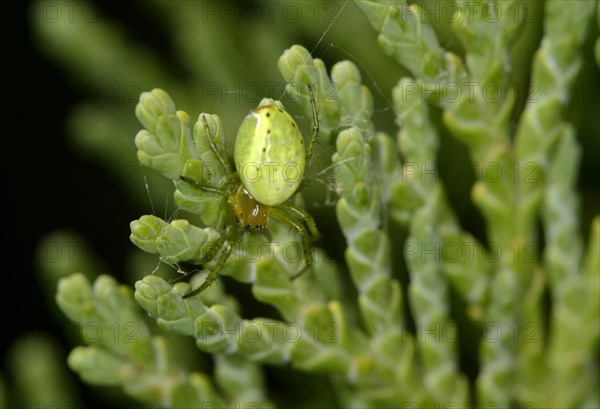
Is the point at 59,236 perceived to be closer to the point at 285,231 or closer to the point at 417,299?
the point at 285,231

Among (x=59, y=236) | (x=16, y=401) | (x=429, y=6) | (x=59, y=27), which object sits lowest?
(x=16, y=401)

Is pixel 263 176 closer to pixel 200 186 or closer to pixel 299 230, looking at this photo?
pixel 200 186

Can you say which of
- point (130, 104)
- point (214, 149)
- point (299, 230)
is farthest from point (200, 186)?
point (130, 104)

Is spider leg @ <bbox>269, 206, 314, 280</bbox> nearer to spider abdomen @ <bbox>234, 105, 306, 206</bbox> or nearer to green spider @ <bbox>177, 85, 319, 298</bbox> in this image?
green spider @ <bbox>177, 85, 319, 298</bbox>

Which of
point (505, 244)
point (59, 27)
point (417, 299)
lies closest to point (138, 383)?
point (417, 299)

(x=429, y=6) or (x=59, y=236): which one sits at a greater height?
(x=429, y=6)

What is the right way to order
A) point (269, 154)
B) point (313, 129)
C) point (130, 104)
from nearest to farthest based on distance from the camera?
point (269, 154) < point (313, 129) < point (130, 104)
